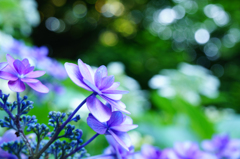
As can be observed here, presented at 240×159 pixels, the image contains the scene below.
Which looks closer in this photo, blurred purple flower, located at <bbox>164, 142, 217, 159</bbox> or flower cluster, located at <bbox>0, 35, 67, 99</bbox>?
blurred purple flower, located at <bbox>164, 142, 217, 159</bbox>

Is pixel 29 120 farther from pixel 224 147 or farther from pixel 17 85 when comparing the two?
pixel 224 147

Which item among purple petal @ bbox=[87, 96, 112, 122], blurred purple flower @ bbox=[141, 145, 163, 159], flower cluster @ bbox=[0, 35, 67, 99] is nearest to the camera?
purple petal @ bbox=[87, 96, 112, 122]

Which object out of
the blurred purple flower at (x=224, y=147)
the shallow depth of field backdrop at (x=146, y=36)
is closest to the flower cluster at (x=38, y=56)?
the blurred purple flower at (x=224, y=147)

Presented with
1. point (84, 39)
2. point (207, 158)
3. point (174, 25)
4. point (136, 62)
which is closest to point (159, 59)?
point (136, 62)

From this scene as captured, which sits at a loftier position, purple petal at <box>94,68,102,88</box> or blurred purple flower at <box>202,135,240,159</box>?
blurred purple flower at <box>202,135,240,159</box>

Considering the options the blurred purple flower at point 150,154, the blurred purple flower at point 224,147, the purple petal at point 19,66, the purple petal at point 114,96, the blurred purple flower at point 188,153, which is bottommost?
the purple petal at point 19,66

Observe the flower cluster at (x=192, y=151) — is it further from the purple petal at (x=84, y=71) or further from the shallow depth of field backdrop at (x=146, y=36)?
the shallow depth of field backdrop at (x=146, y=36)

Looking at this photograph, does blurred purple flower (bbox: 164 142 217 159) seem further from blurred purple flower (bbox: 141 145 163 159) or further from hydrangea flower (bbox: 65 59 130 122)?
hydrangea flower (bbox: 65 59 130 122)

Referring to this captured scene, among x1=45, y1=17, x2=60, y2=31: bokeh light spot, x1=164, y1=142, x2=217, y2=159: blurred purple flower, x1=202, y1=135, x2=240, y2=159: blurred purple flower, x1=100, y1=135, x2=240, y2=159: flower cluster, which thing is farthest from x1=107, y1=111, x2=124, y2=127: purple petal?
x1=45, y1=17, x2=60, y2=31: bokeh light spot

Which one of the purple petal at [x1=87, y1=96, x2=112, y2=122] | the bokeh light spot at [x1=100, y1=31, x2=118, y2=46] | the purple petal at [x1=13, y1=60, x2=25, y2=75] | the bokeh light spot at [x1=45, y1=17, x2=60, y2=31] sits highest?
the bokeh light spot at [x1=100, y1=31, x2=118, y2=46]

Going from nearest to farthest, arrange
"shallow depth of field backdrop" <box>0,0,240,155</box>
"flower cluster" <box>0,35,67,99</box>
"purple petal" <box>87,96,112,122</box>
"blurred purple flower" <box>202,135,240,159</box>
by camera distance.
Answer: "purple petal" <box>87,96,112,122</box> < "blurred purple flower" <box>202,135,240,159</box> < "flower cluster" <box>0,35,67,99</box> < "shallow depth of field backdrop" <box>0,0,240,155</box>
